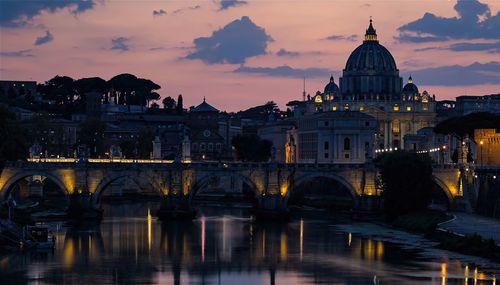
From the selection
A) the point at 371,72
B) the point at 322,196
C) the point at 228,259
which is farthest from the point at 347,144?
the point at 228,259

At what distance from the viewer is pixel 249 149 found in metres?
155

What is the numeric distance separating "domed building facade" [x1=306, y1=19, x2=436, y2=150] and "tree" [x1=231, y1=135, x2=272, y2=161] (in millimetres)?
26239

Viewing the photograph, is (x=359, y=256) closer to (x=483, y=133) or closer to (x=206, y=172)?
(x=206, y=172)

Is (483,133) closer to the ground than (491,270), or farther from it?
farther from it

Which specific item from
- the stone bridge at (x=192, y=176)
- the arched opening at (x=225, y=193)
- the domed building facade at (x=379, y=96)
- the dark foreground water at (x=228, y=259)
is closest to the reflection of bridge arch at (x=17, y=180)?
the stone bridge at (x=192, y=176)

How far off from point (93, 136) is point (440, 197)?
5321cm

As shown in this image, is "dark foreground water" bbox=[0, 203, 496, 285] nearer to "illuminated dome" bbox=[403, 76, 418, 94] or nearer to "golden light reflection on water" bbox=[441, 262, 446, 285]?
"golden light reflection on water" bbox=[441, 262, 446, 285]

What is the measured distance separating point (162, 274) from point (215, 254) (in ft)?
28.9

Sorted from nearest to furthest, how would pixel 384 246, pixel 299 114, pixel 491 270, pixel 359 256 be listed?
pixel 491 270
pixel 359 256
pixel 384 246
pixel 299 114

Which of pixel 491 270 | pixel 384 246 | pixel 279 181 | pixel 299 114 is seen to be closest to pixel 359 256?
pixel 384 246

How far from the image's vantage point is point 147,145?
14475 centimetres

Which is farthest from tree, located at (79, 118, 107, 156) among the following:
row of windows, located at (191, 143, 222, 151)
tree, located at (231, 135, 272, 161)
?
tree, located at (231, 135, 272, 161)

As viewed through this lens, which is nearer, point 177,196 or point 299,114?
point 177,196

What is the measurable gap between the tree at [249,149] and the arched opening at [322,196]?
2883cm
